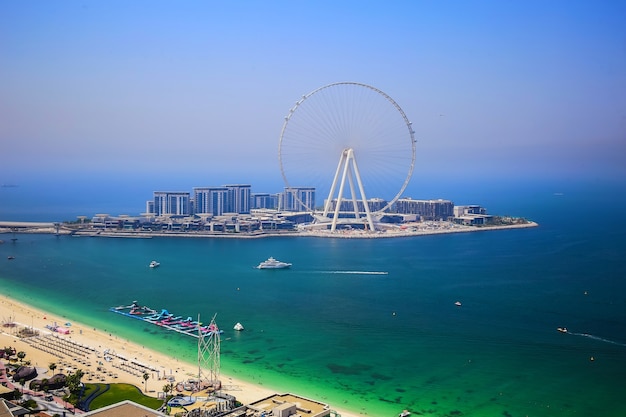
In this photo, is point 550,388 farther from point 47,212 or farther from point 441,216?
point 47,212

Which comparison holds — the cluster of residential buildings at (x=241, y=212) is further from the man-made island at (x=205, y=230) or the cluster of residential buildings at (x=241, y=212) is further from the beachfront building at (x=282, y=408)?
the beachfront building at (x=282, y=408)

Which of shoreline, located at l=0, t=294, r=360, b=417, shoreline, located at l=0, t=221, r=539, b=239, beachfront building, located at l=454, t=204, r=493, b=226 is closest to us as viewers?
shoreline, located at l=0, t=294, r=360, b=417

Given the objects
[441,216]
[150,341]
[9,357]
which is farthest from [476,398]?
[441,216]

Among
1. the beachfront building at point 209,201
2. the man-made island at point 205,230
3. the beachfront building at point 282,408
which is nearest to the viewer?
the beachfront building at point 282,408

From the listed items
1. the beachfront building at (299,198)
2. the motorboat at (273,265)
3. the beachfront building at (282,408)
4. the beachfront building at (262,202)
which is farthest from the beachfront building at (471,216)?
the beachfront building at (282,408)

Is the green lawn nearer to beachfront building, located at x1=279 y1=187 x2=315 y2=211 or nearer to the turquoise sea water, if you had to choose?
the turquoise sea water

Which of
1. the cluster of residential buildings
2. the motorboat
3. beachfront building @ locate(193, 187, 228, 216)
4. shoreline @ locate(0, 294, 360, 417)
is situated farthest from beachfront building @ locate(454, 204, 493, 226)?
shoreline @ locate(0, 294, 360, 417)
